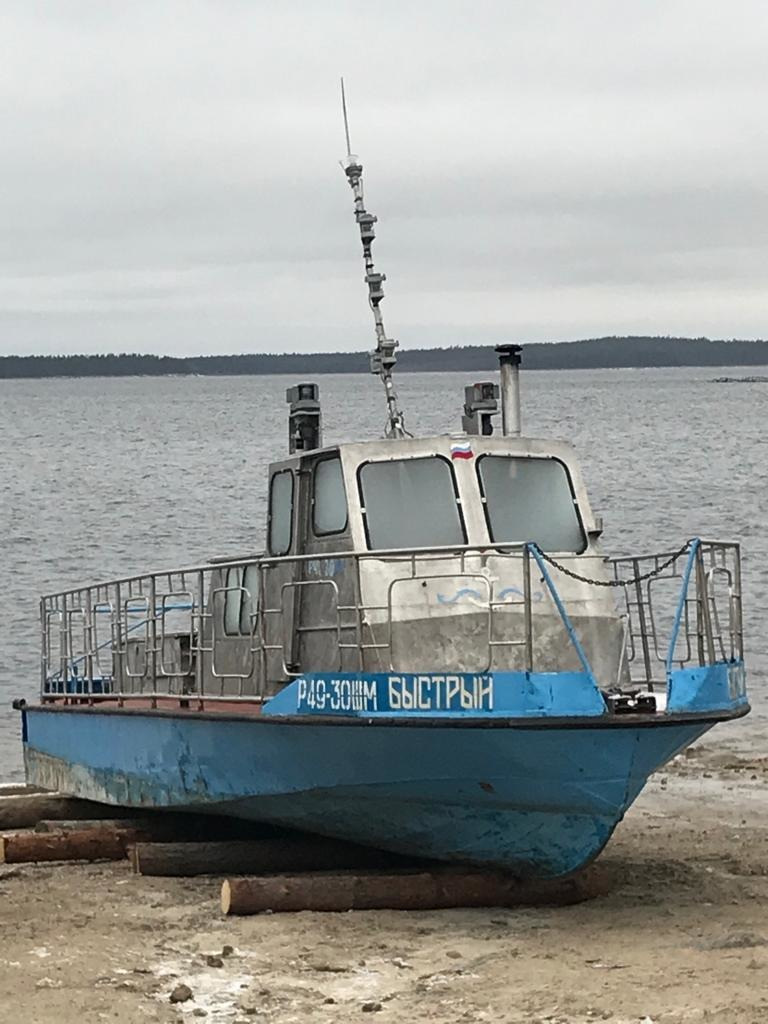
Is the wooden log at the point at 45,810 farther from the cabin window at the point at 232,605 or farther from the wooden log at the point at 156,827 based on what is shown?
the cabin window at the point at 232,605

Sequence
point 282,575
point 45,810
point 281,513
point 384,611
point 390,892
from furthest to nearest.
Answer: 1. point 45,810
2. point 281,513
3. point 282,575
4. point 384,611
5. point 390,892

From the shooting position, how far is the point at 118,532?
43.3 metres

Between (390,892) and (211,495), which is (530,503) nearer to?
(390,892)

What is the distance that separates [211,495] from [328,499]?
41.6 m

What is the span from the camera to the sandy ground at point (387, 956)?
8602mm

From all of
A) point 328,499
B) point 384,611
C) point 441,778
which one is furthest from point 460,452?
point 441,778

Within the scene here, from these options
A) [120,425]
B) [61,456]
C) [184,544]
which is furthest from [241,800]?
[120,425]

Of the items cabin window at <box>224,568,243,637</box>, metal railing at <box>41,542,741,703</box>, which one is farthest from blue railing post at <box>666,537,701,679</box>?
cabin window at <box>224,568,243,637</box>

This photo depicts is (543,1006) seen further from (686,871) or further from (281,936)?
(686,871)

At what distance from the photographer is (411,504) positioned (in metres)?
11.3

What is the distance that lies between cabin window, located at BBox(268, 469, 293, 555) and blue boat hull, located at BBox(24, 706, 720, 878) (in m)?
1.25

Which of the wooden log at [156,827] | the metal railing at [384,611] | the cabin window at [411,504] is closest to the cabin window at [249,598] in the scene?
the metal railing at [384,611]

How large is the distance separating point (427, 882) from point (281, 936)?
3.44 ft

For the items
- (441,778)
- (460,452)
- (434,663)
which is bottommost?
(441,778)
